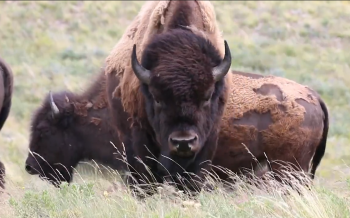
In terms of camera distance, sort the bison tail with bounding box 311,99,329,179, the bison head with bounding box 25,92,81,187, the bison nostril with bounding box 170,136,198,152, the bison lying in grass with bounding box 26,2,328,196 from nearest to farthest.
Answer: the bison nostril with bounding box 170,136,198,152 → the bison lying in grass with bounding box 26,2,328,196 → the bison tail with bounding box 311,99,329,179 → the bison head with bounding box 25,92,81,187

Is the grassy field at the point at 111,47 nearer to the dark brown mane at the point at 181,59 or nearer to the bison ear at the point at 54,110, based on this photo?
the bison ear at the point at 54,110

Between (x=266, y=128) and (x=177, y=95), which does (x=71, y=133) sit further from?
(x=177, y=95)

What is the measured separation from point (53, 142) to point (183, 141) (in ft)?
11.4

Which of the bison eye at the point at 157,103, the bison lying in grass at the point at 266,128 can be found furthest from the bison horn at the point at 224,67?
the bison lying in grass at the point at 266,128

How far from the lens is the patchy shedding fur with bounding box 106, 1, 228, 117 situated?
6863 millimetres

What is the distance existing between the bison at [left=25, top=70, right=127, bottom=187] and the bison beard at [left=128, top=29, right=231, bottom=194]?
2328 mm

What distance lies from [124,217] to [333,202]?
1.43 metres

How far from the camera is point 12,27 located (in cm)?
2447

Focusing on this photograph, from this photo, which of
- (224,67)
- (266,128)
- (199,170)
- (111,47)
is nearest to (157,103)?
(224,67)

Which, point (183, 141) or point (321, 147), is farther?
point (321, 147)

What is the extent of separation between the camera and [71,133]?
923cm

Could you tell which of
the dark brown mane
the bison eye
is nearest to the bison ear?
the dark brown mane

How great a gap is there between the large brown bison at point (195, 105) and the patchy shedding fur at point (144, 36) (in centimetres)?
1

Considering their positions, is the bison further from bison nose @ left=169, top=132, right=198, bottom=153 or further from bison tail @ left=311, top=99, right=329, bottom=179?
bison nose @ left=169, top=132, right=198, bottom=153
